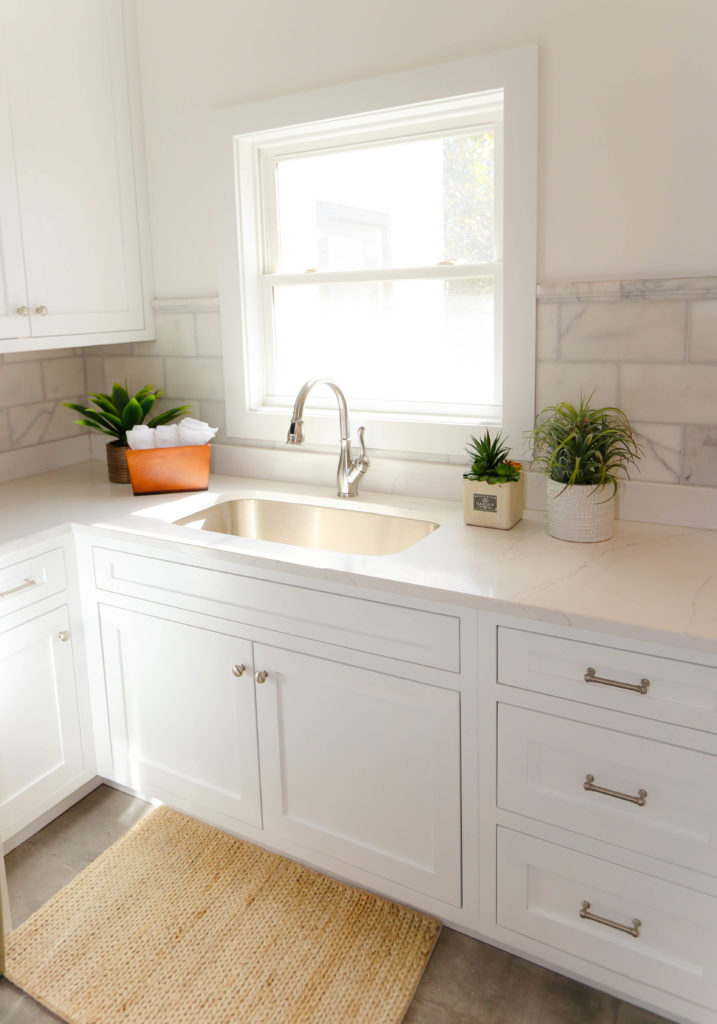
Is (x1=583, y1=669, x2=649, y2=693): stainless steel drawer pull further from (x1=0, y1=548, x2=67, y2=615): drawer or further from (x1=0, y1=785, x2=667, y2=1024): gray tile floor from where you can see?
(x1=0, y1=548, x2=67, y2=615): drawer

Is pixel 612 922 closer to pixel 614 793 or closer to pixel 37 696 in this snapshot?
pixel 614 793

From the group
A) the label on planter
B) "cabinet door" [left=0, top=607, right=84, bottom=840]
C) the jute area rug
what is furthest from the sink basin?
the jute area rug

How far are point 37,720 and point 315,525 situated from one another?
2.97 feet

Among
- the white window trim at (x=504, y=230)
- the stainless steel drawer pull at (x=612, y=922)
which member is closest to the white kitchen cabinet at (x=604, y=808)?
the stainless steel drawer pull at (x=612, y=922)

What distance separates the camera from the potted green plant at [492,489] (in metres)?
1.96

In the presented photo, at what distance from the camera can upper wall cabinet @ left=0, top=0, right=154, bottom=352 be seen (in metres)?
2.19

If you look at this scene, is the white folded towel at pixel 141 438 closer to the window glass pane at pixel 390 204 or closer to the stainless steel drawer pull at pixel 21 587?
the stainless steel drawer pull at pixel 21 587

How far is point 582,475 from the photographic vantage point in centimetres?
186

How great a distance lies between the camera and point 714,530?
1.92 meters

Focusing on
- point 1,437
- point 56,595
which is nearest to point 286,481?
point 56,595

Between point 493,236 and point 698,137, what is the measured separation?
0.56 metres

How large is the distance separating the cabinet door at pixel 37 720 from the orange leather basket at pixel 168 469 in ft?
1.47

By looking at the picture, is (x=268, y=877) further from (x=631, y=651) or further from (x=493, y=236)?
(x=493, y=236)

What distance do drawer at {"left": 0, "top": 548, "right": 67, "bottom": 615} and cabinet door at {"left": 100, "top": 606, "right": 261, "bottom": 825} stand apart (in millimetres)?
165
